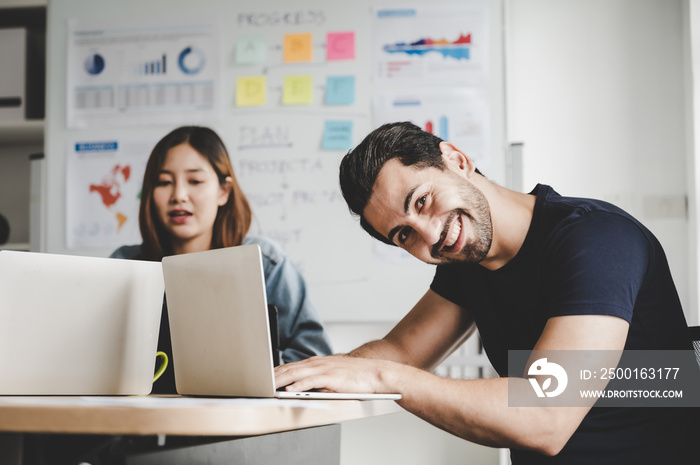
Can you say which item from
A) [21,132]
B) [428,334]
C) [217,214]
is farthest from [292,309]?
[21,132]

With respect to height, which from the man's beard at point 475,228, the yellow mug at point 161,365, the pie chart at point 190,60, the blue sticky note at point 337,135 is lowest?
the yellow mug at point 161,365

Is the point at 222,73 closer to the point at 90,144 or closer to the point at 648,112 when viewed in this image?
the point at 90,144

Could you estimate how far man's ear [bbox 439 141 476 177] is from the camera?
135 cm

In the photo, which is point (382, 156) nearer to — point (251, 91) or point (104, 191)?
point (251, 91)

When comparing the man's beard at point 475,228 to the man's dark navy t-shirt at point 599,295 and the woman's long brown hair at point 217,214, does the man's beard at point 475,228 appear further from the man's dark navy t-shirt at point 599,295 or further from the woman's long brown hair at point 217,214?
the woman's long brown hair at point 217,214

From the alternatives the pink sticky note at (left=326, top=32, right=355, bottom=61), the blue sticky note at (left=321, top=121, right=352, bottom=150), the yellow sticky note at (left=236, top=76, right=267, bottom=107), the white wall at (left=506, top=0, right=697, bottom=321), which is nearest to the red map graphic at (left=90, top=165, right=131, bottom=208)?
the yellow sticky note at (left=236, top=76, right=267, bottom=107)

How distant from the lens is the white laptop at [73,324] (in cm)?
106

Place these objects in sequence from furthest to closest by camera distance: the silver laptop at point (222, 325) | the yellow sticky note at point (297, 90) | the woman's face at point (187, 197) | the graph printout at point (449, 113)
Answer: the yellow sticky note at point (297, 90) → the graph printout at point (449, 113) → the woman's face at point (187, 197) → the silver laptop at point (222, 325)

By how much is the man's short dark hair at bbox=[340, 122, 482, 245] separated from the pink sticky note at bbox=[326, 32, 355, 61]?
4.50ft

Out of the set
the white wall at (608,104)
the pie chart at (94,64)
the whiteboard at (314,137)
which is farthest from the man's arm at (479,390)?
the pie chart at (94,64)

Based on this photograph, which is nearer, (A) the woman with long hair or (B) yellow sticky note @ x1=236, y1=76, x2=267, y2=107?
(A) the woman with long hair

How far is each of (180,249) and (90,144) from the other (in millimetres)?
1010

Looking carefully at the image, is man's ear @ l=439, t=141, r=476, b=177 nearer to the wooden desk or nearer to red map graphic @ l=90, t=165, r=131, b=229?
the wooden desk

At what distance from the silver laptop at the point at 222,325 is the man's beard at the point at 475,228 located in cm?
36
